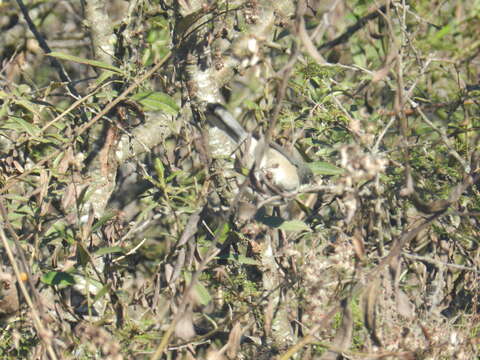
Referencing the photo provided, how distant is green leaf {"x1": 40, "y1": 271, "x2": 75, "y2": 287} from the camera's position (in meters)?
1.91

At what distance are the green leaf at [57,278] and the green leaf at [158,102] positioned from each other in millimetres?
583

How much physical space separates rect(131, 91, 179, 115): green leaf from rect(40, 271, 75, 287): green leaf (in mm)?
583

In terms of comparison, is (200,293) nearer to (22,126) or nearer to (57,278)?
(57,278)

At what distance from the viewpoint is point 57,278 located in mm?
1919

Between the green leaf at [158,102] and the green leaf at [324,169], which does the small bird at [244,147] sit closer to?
the green leaf at [324,169]

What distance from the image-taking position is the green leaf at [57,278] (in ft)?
6.25

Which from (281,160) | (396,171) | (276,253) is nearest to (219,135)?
(281,160)

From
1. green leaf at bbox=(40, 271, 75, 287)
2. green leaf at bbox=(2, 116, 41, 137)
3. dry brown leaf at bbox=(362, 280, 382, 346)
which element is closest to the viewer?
dry brown leaf at bbox=(362, 280, 382, 346)

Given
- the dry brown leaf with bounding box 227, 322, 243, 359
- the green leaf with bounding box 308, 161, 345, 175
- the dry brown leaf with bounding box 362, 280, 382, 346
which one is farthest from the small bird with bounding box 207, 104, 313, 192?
the dry brown leaf with bounding box 362, 280, 382, 346

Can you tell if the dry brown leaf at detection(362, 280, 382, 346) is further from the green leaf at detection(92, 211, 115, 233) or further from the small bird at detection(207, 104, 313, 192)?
the green leaf at detection(92, 211, 115, 233)

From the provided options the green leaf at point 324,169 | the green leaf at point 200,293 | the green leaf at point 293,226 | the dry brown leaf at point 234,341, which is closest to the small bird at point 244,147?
the green leaf at point 324,169

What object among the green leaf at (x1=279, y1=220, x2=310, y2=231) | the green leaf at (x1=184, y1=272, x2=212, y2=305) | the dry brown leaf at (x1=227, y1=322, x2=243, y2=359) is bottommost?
the dry brown leaf at (x1=227, y1=322, x2=243, y2=359)

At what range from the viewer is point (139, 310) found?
97.1 inches

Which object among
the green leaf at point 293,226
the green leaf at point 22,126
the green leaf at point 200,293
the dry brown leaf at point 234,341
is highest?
the green leaf at point 22,126
